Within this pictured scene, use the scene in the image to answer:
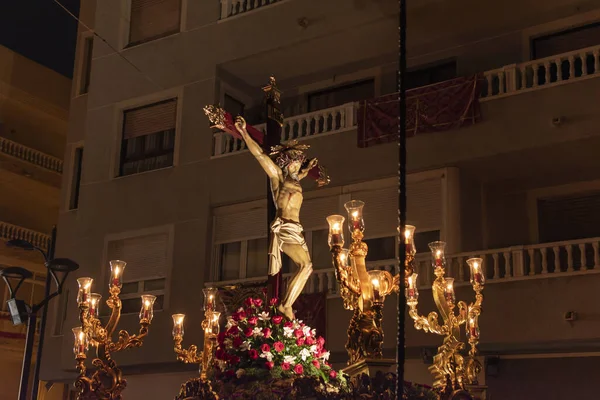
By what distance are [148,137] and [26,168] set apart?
8258 millimetres

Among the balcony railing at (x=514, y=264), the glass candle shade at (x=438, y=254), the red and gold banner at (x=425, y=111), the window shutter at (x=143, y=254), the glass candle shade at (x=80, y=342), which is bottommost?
the glass candle shade at (x=80, y=342)

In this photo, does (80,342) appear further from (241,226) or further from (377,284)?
(241,226)

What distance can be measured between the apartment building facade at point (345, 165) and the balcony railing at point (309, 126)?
0.04 meters

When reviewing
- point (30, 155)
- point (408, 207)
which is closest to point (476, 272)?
point (408, 207)

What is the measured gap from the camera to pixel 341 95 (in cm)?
2084

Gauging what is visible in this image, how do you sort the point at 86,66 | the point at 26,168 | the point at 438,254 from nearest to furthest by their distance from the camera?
the point at 438,254, the point at 86,66, the point at 26,168

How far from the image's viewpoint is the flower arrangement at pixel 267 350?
9031 mm

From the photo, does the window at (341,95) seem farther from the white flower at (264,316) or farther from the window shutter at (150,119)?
the white flower at (264,316)

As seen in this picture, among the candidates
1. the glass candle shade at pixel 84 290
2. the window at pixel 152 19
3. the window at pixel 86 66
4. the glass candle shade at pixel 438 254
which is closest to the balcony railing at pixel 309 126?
the window at pixel 152 19

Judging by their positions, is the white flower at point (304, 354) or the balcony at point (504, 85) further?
the balcony at point (504, 85)

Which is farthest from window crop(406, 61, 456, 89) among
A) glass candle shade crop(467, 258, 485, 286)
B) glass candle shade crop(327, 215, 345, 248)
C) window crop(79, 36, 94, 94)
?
glass candle shade crop(327, 215, 345, 248)

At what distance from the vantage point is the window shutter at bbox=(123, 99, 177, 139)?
69.1 feet

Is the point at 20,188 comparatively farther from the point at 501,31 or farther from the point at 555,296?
the point at 555,296

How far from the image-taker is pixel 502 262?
16375mm
